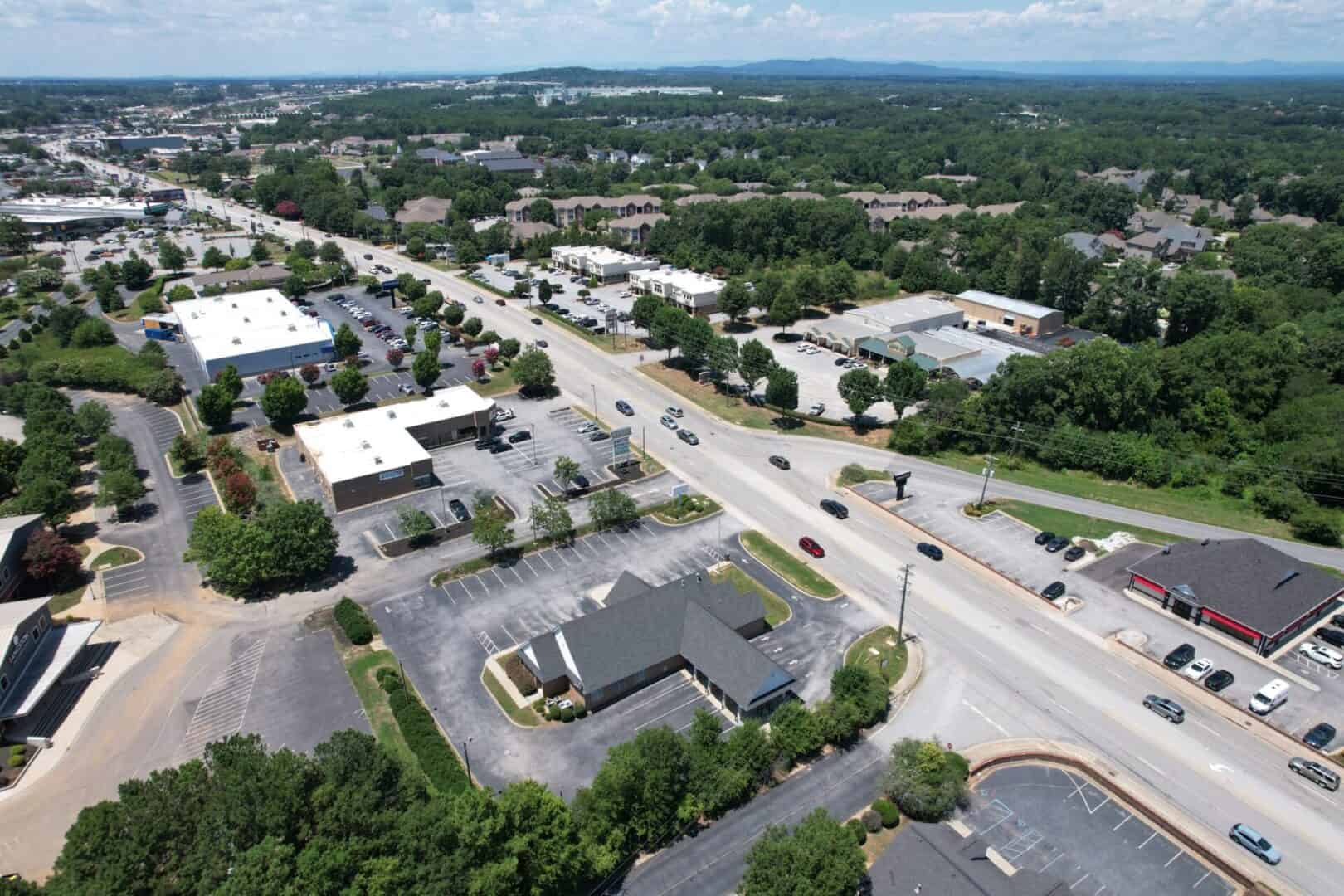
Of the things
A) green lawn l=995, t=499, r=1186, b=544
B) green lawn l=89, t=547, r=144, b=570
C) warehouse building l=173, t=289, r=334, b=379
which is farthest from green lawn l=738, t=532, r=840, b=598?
warehouse building l=173, t=289, r=334, b=379

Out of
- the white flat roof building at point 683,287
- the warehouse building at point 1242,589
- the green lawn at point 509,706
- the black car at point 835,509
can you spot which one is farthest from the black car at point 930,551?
the white flat roof building at point 683,287

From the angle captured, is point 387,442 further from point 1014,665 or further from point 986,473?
point 1014,665

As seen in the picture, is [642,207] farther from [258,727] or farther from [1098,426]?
[258,727]

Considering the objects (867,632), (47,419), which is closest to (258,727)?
(867,632)

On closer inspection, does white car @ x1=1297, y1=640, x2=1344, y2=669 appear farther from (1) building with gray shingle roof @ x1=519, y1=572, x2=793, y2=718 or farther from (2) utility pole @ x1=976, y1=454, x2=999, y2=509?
(1) building with gray shingle roof @ x1=519, y1=572, x2=793, y2=718

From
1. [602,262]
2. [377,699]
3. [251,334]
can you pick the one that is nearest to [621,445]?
[377,699]

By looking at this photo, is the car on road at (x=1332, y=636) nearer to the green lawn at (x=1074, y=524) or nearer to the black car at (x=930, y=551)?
the green lawn at (x=1074, y=524)

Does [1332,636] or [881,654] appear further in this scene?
[1332,636]
